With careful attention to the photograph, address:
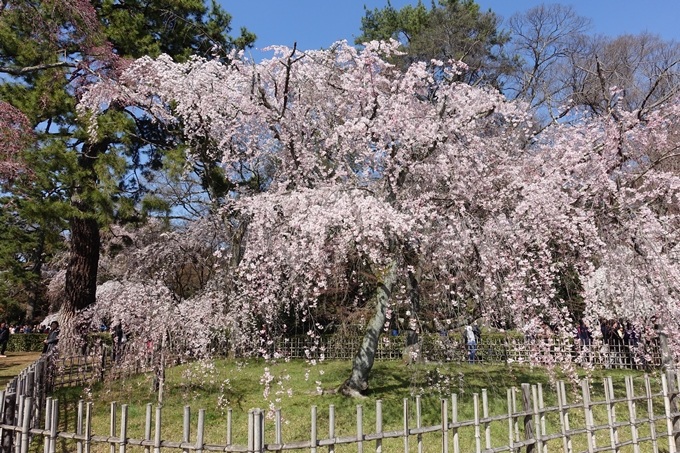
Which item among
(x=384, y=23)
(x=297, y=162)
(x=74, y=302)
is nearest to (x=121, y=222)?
(x=74, y=302)

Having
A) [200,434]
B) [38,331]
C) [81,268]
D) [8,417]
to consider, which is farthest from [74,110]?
[38,331]

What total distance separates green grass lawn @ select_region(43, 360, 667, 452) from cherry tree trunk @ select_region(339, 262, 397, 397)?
25 centimetres

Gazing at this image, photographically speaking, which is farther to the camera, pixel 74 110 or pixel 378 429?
pixel 74 110

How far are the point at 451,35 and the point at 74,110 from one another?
1192cm

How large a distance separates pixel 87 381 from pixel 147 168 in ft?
19.2

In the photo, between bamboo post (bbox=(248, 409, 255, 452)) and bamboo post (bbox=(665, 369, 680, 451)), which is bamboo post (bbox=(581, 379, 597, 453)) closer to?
bamboo post (bbox=(665, 369, 680, 451))

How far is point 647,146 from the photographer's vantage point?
314 inches

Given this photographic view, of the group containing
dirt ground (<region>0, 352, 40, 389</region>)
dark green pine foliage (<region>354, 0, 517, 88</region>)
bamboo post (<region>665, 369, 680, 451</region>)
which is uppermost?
dark green pine foliage (<region>354, 0, 517, 88</region>)

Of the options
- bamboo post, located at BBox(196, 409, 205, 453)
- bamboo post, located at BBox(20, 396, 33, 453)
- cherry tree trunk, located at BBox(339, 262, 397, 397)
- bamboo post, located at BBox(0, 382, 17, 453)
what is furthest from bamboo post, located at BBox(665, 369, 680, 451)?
bamboo post, located at BBox(0, 382, 17, 453)

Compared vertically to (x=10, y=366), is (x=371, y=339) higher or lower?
higher

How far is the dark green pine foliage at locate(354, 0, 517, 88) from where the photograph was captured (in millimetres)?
15109

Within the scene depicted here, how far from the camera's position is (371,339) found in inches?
283

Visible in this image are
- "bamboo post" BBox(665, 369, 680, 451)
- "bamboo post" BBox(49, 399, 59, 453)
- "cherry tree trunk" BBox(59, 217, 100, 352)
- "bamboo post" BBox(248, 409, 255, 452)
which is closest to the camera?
"bamboo post" BBox(248, 409, 255, 452)

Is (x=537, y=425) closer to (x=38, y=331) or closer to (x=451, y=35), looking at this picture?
(x=451, y=35)
